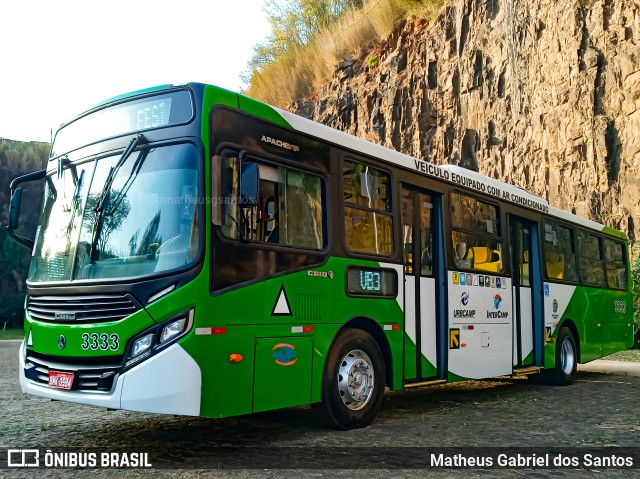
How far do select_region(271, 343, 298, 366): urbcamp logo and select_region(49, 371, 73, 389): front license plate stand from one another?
1.75 m

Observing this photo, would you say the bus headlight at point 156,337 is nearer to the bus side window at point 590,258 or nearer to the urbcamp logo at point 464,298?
the urbcamp logo at point 464,298

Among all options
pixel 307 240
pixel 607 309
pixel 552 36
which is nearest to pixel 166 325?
pixel 307 240

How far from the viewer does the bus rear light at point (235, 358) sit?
18.6ft

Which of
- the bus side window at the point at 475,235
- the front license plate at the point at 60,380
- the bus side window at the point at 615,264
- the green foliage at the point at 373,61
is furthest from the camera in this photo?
the green foliage at the point at 373,61

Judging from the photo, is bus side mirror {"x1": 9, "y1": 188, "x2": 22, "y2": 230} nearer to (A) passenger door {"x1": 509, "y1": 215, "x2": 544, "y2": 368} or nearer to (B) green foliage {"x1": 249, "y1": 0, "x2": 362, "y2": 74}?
(A) passenger door {"x1": 509, "y1": 215, "x2": 544, "y2": 368}

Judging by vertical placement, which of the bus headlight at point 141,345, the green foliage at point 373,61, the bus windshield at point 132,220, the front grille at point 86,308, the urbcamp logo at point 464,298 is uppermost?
the green foliage at point 373,61

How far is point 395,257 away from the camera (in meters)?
7.96

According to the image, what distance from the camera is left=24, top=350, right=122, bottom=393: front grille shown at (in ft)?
18.2

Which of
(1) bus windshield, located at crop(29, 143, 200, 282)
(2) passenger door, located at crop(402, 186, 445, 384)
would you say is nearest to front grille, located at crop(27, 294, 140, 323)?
(1) bus windshield, located at crop(29, 143, 200, 282)

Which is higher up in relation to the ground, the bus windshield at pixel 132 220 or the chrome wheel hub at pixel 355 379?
the bus windshield at pixel 132 220

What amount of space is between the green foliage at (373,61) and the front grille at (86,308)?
91.8 ft

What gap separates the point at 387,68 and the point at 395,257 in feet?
80.6

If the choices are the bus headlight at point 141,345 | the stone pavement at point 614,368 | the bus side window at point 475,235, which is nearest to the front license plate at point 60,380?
the bus headlight at point 141,345

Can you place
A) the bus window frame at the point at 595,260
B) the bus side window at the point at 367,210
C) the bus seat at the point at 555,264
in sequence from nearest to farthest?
the bus side window at the point at 367,210 → the bus seat at the point at 555,264 → the bus window frame at the point at 595,260
